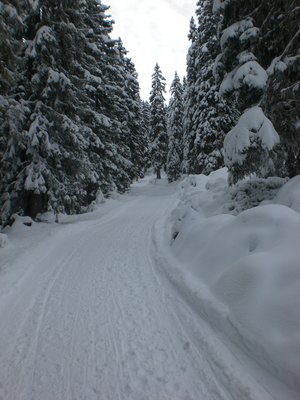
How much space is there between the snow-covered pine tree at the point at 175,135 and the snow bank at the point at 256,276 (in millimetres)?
31551

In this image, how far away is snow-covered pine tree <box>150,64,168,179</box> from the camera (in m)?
40.6

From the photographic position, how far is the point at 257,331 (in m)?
3.81

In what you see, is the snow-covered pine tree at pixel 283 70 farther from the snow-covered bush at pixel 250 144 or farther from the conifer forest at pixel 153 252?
the snow-covered bush at pixel 250 144

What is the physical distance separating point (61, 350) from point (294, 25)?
868 cm

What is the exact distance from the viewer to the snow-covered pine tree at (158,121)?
4056 centimetres

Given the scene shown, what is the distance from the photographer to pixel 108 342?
432cm

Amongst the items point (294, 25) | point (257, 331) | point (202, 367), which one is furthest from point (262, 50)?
point (202, 367)

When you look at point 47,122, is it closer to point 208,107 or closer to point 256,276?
point 256,276

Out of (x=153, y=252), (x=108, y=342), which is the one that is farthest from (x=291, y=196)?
(x=108, y=342)

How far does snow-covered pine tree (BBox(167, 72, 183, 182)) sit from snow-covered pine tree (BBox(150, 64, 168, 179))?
1944mm

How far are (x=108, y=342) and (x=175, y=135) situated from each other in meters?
35.8

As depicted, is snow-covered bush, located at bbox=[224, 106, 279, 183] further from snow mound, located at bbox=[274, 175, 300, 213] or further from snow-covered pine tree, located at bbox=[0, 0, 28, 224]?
snow-covered pine tree, located at bbox=[0, 0, 28, 224]

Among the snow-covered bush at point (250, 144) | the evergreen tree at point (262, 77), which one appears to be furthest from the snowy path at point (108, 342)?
the evergreen tree at point (262, 77)

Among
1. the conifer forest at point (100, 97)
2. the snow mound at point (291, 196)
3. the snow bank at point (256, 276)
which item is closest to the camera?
the snow bank at point (256, 276)
